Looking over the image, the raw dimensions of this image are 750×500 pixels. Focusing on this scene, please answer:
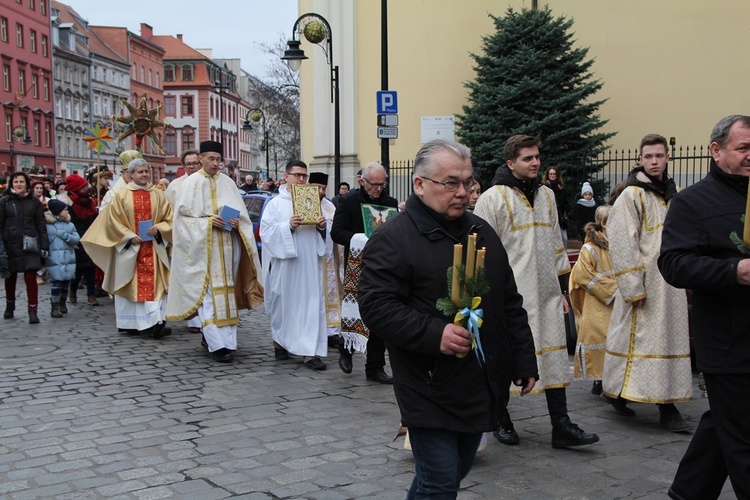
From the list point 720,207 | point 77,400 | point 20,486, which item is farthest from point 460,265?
point 77,400

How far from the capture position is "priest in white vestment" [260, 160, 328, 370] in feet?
29.9

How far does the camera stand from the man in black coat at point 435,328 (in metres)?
3.56

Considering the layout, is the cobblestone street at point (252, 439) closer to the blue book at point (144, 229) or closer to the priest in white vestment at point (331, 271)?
the priest in white vestment at point (331, 271)

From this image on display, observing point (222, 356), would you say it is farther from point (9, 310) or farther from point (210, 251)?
point (9, 310)

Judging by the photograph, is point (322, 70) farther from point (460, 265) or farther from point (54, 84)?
point (54, 84)

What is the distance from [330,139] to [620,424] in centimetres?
2083

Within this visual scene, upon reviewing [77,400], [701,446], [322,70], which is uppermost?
[322,70]

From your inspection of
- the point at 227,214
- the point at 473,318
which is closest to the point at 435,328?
the point at 473,318

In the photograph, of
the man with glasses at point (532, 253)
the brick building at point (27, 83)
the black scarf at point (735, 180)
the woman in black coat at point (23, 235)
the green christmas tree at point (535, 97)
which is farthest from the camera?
the brick building at point (27, 83)

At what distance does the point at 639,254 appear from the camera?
20.0ft

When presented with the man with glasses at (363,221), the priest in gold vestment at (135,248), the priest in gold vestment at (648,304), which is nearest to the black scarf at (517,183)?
the priest in gold vestment at (648,304)

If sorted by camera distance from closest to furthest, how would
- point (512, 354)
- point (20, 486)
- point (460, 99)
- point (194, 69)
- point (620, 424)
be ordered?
point (512, 354)
point (20, 486)
point (620, 424)
point (460, 99)
point (194, 69)

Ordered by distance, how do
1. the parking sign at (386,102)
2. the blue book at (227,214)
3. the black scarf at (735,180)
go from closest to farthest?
the black scarf at (735,180)
the blue book at (227,214)
the parking sign at (386,102)

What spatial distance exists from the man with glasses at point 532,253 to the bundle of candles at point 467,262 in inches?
102
